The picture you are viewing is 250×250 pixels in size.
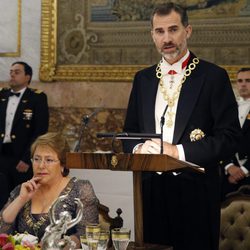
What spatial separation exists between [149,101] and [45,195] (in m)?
0.92

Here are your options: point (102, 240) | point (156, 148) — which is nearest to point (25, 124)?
point (156, 148)

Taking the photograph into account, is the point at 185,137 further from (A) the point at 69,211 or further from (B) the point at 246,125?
(B) the point at 246,125

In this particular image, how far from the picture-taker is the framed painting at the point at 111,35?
287 inches

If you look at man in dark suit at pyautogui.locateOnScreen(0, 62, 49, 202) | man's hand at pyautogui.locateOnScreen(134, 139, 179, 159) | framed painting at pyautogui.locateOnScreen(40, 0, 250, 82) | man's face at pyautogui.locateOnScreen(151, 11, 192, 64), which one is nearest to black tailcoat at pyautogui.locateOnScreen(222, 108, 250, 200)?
framed painting at pyautogui.locateOnScreen(40, 0, 250, 82)

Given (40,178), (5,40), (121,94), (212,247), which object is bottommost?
(212,247)

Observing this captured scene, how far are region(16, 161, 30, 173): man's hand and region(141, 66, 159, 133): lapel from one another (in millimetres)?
3942

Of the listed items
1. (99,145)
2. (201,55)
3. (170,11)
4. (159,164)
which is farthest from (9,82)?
(159,164)

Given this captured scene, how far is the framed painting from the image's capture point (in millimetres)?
7297

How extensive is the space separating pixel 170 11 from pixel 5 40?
198 inches

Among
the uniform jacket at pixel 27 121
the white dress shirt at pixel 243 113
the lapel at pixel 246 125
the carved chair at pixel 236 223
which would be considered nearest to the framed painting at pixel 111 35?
the uniform jacket at pixel 27 121

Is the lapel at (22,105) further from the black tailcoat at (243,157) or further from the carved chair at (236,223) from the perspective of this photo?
the carved chair at (236,223)

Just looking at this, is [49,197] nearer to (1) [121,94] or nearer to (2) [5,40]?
(1) [121,94]

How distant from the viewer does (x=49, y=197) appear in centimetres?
403

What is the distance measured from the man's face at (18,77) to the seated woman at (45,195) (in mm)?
3629
